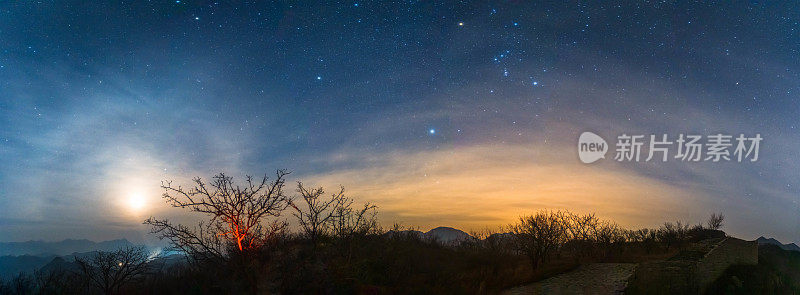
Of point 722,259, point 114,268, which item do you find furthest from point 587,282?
point 114,268

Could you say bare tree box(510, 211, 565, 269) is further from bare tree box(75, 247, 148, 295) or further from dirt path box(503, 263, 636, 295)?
bare tree box(75, 247, 148, 295)

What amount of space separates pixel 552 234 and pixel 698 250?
30.1ft

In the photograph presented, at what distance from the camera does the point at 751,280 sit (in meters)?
23.9

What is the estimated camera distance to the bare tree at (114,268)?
93.2 feet

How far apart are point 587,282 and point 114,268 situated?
30264mm

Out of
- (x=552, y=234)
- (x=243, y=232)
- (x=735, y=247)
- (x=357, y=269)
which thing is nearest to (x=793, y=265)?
(x=735, y=247)

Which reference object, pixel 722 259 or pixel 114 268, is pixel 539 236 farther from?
pixel 114 268

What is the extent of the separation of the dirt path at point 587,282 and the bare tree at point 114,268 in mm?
24854

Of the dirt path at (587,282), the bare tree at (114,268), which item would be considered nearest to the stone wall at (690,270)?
the dirt path at (587,282)

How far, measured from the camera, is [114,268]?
2864cm

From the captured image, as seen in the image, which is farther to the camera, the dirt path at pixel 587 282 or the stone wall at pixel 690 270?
the stone wall at pixel 690 270

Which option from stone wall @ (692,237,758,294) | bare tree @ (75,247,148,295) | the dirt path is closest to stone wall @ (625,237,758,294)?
stone wall @ (692,237,758,294)

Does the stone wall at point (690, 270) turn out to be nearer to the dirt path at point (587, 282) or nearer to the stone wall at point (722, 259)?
the stone wall at point (722, 259)

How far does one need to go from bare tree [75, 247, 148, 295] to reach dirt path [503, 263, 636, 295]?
24854mm
